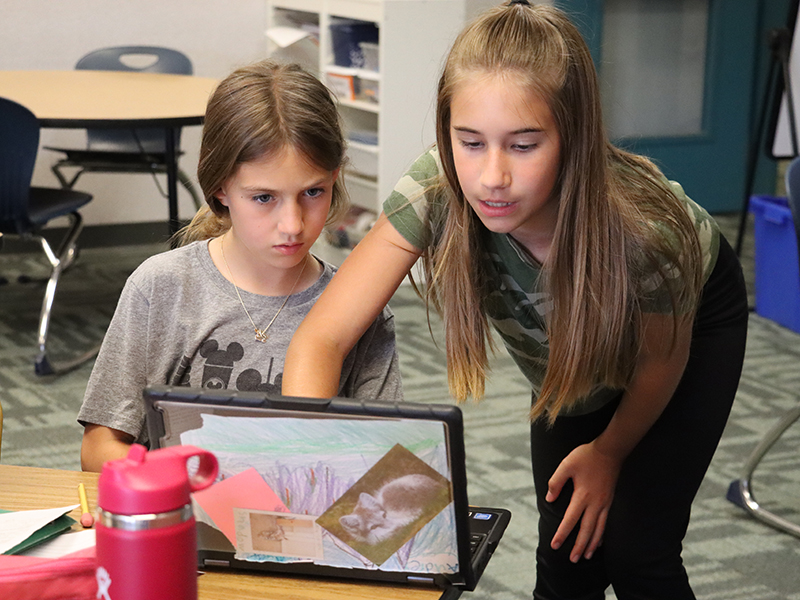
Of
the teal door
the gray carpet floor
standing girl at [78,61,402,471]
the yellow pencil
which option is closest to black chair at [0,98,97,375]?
the gray carpet floor

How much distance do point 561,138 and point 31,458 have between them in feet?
5.89

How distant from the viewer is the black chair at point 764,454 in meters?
Result: 1.92

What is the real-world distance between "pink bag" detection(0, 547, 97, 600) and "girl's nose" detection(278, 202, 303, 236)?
476 millimetres

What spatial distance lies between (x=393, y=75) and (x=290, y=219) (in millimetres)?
2652

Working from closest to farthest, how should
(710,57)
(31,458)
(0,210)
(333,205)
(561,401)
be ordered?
(561,401), (333,205), (31,458), (0,210), (710,57)

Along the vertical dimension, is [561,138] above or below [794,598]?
above

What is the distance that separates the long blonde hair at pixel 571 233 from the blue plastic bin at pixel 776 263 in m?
2.36

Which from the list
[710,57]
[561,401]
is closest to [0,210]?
[561,401]

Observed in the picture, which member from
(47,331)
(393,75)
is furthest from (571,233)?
(393,75)

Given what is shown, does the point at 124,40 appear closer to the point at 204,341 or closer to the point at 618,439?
the point at 204,341

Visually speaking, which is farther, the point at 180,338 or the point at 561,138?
the point at 180,338

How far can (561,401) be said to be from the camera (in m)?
1.06

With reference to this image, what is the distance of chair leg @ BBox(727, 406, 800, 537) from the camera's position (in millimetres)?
2051

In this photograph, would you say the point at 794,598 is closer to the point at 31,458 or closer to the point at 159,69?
the point at 31,458
